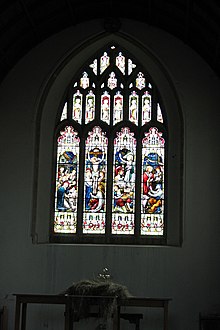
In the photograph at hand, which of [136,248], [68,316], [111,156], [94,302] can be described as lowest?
[68,316]

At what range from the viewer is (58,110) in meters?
14.4

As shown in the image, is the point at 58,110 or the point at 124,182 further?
the point at 58,110

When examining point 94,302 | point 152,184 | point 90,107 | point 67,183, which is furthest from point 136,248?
point 90,107

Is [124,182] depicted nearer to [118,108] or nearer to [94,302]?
[118,108]

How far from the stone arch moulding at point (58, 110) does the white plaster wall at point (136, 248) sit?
5.4 inches

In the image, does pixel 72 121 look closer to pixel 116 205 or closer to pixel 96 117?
pixel 96 117

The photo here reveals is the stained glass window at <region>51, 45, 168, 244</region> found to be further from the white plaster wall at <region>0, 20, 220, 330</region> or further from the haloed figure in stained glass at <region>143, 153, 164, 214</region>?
the white plaster wall at <region>0, 20, 220, 330</region>

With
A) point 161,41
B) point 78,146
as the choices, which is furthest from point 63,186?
point 161,41

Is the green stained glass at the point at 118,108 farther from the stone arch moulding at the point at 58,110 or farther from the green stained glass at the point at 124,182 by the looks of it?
the stone arch moulding at the point at 58,110

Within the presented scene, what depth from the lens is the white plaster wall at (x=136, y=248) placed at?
13.1 meters

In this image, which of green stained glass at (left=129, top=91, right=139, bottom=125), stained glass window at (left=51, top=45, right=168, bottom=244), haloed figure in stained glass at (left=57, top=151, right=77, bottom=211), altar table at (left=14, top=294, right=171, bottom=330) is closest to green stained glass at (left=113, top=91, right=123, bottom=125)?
stained glass window at (left=51, top=45, right=168, bottom=244)

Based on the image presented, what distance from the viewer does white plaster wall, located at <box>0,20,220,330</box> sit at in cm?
1310

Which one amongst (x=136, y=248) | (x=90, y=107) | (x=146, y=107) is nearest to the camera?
(x=136, y=248)

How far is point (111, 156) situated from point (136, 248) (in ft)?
6.23
